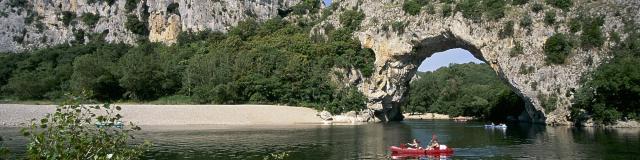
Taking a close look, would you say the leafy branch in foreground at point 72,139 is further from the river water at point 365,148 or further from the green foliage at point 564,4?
the green foliage at point 564,4

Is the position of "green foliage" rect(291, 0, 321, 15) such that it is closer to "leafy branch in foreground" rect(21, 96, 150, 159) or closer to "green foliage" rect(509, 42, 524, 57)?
"green foliage" rect(509, 42, 524, 57)

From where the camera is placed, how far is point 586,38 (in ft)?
208

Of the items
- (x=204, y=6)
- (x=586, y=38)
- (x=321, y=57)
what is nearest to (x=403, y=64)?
(x=321, y=57)

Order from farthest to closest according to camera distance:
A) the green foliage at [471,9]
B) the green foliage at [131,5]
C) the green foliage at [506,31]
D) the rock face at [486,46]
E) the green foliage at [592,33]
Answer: the green foliage at [131,5]
the green foliage at [471,9]
the green foliage at [506,31]
the rock face at [486,46]
the green foliage at [592,33]

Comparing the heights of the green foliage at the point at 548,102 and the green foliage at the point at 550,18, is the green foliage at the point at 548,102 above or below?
below

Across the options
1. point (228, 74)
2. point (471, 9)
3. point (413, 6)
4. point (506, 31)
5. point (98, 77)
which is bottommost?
point (98, 77)

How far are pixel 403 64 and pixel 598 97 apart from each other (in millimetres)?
30727

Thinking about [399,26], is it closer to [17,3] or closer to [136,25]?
[136,25]

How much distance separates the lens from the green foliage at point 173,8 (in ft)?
354

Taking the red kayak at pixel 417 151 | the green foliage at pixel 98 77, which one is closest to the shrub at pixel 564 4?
the red kayak at pixel 417 151

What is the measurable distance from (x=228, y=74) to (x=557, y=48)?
147 ft

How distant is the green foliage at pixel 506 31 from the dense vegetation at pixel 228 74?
67.0ft

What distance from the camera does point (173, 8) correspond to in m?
108

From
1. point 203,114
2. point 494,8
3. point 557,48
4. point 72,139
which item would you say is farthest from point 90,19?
point 72,139
